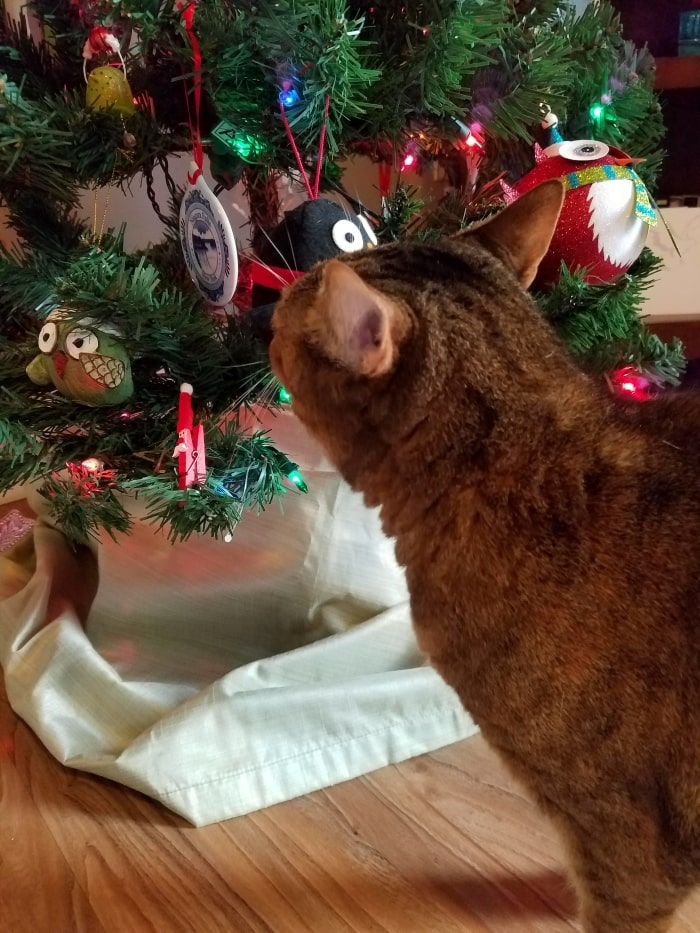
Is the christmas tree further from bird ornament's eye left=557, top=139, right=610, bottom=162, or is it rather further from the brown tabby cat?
the brown tabby cat

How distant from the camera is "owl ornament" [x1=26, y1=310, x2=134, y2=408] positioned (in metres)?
0.71

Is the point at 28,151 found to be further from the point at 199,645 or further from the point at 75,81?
the point at 199,645

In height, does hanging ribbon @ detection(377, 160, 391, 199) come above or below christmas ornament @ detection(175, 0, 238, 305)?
below

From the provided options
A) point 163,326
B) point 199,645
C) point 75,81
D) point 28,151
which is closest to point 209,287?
point 163,326

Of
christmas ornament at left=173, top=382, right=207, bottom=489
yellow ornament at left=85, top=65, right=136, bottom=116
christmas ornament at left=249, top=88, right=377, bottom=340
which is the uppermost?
yellow ornament at left=85, top=65, right=136, bottom=116

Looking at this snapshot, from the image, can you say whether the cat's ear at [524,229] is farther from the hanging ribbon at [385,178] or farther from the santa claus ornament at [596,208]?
the hanging ribbon at [385,178]

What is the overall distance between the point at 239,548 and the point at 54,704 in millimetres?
264

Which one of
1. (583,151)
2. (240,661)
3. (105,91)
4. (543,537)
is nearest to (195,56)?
(105,91)

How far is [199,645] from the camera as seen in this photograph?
3.11 ft

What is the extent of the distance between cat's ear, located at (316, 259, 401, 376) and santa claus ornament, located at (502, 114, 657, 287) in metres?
0.36

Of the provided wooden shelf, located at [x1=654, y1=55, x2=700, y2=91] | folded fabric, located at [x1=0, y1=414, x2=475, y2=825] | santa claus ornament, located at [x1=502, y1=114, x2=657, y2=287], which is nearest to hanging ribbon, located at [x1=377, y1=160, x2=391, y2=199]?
santa claus ornament, located at [x1=502, y1=114, x2=657, y2=287]

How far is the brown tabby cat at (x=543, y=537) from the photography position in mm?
524

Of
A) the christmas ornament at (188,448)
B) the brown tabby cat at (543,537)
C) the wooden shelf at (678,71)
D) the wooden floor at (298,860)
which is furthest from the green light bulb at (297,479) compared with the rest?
the wooden shelf at (678,71)

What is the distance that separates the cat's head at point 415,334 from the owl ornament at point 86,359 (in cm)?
16
